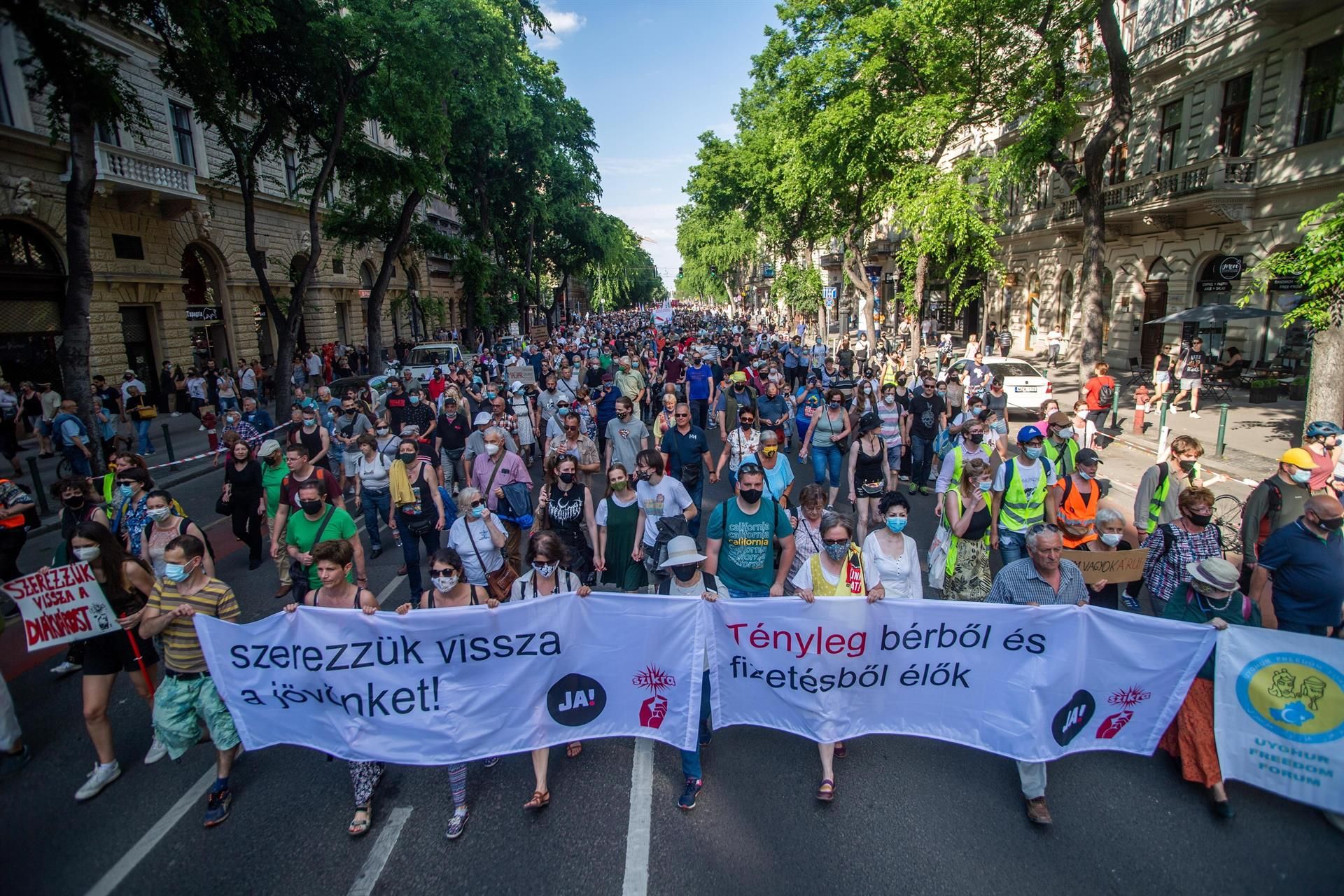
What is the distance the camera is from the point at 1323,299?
10453 millimetres

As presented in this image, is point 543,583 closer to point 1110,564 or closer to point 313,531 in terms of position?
point 313,531

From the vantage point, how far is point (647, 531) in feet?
19.4

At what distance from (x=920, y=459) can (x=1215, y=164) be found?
A: 15954 millimetres

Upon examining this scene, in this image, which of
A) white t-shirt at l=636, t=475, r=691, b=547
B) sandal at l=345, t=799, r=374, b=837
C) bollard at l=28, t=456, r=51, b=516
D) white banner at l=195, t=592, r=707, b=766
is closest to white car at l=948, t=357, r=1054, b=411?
white t-shirt at l=636, t=475, r=691, b=547

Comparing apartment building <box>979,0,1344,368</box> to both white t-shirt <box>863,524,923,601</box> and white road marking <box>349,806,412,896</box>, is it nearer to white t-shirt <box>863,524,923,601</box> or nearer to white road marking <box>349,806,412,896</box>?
white t-shirt <box>863,524,923,601</box>

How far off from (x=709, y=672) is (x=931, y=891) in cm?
160

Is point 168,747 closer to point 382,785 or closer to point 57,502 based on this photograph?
point 382,785

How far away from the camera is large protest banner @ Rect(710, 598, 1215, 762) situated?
13.7 feet

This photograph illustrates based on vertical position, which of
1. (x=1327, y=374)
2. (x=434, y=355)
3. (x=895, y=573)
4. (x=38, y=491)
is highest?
(x=434, y=355)

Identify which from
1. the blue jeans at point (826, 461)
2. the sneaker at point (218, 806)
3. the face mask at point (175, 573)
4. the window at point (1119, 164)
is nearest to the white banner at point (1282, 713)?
the blue jeans at point (826, 461)

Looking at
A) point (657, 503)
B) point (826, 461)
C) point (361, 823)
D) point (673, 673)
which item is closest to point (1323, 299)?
point (826, 461)

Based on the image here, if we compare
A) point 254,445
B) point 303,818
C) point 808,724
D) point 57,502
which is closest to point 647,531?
point 808,724

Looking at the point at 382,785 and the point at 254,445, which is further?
the point at 254,445

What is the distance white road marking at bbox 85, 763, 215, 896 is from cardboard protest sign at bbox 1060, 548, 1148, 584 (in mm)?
6133
